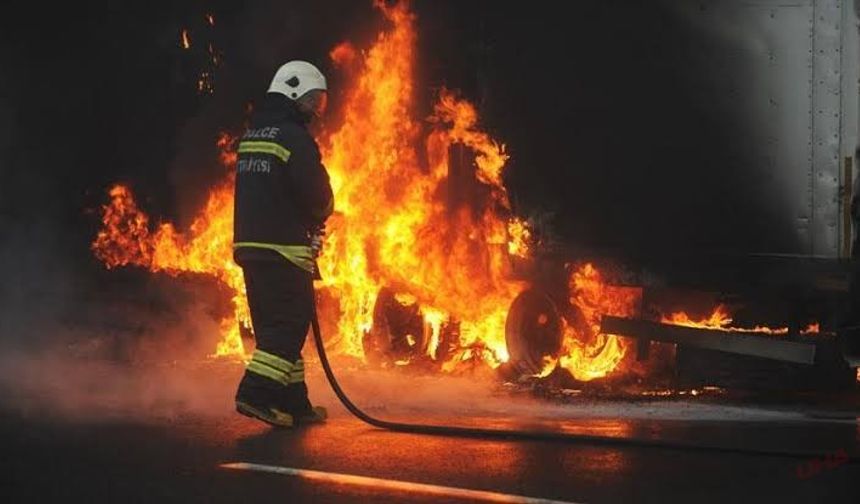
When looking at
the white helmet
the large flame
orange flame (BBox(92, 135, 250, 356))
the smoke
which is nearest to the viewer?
the white helmet

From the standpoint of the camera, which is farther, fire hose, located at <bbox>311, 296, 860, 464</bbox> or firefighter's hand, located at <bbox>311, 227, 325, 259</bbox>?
firefighter's hand, located at <bbox>311, 227, 325, 259</bbox>

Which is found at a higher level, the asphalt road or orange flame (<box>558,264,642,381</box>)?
orange flame (<box>558,264,642,381</box>)

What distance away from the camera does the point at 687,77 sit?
8.35m

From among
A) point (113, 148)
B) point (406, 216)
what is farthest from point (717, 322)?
point (113, 148)

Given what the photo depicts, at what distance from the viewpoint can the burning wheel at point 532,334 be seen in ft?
31.3

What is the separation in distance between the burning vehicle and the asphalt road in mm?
908

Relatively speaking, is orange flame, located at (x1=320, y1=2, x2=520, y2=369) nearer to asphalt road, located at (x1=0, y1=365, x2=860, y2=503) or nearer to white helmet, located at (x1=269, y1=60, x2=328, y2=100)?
Result: asphalt road, located at (x1=0, y1=365, x2=860, y2=503)

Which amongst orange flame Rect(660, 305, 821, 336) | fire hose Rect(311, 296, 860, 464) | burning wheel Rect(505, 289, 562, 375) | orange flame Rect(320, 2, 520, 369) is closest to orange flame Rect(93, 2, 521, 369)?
orange flame Rect(320, 2, 520, 369)

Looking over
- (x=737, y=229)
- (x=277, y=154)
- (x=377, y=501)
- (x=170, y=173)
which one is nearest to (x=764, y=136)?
(x=737, y=229)

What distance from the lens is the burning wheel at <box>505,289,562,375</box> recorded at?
31.3ft

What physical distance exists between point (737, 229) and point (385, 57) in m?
3.91

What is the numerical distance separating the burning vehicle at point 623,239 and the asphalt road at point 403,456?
91cm

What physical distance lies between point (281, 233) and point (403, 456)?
5.55 ft

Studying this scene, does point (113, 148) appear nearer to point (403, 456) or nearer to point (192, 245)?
point (192, 245)
